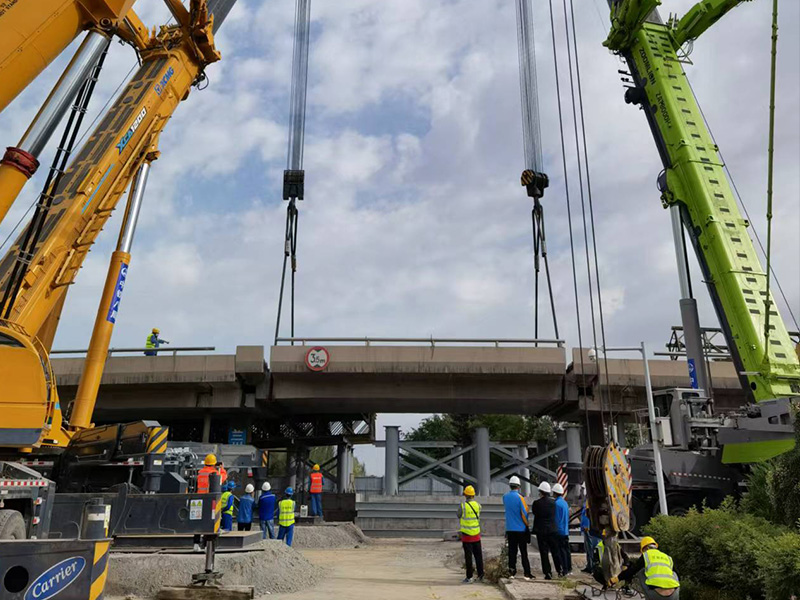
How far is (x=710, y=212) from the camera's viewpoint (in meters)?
14.5

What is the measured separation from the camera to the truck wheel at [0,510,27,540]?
23.0ft

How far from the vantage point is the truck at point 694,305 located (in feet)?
42.8

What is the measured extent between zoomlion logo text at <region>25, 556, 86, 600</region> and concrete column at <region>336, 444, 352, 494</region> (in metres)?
24.9

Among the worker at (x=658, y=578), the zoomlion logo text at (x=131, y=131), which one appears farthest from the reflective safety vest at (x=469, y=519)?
the zoomlion logo text at (x=131, y=131)

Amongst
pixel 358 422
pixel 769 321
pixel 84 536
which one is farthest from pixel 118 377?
pixel 769 321

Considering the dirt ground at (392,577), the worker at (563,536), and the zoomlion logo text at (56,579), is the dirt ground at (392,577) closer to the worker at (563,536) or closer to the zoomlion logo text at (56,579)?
the worker at (563,536)

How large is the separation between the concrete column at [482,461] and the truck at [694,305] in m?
13.1

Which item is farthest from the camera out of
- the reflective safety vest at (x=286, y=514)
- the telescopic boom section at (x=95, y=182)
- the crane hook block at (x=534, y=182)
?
the crane hook block at (x=534, y=182)

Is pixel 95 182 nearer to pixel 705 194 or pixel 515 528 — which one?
pixel 515 528

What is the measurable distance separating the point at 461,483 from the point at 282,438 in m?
9.00

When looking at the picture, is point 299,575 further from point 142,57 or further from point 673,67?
point 673,67

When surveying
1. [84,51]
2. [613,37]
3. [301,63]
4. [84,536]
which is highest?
[301,63]

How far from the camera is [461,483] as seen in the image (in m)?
30.4

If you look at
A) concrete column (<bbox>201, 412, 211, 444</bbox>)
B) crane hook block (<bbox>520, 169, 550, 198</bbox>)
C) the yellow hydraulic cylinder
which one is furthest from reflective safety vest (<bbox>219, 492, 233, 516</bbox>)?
crane hook block (<bbox>520, 169, 550, 198</bbox>)
